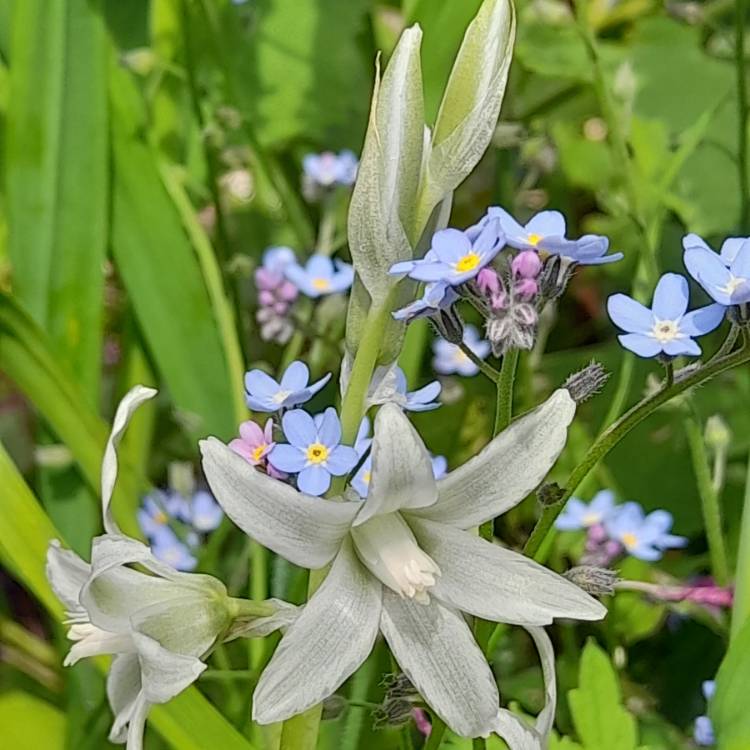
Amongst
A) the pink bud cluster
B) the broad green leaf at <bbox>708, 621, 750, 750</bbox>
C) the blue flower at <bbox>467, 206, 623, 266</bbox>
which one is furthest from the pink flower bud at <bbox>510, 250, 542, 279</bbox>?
the pink bud cluster

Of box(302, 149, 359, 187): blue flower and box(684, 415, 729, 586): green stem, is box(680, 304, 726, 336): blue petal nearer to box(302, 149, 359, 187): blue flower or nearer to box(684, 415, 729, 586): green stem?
box(684, 415, 729, 586): green stem

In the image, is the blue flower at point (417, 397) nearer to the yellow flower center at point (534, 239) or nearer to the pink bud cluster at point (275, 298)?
the yellow flower center at point (534, 239)

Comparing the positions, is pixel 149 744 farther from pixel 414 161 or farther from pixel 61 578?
pixel 414 161

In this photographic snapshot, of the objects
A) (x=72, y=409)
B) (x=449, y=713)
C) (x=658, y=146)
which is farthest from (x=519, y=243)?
(x=658, y=146)

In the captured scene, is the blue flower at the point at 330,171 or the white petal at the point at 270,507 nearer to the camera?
the white petal at the point at 270,507

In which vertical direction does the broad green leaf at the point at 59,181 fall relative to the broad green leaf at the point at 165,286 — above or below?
above

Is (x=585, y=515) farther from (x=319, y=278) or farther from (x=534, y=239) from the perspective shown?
(x=534, y=239)

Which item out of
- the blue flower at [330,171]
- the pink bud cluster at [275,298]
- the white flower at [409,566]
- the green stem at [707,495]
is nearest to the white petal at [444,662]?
the white flower at [409,566]
